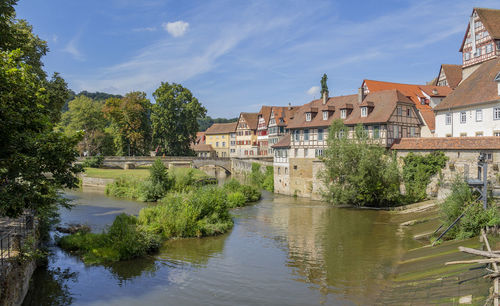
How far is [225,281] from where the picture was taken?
1502 centimetres

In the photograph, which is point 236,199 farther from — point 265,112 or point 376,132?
point 265,112

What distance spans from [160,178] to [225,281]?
2218 centimetres

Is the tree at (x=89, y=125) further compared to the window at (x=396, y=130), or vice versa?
the tree at (x=89, y=125)

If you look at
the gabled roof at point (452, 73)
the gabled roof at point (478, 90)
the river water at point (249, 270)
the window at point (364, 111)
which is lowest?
the river water at point (249, 270)

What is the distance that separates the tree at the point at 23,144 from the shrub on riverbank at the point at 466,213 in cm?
1574

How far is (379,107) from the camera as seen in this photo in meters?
34.6

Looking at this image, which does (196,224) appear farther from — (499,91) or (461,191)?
(499,91)

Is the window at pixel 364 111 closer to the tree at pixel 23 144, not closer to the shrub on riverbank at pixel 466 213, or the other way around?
the shrub on riverbank at pixel 466 213

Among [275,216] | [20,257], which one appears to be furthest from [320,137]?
[20,257]

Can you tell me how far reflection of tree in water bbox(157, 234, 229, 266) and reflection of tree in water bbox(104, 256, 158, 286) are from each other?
3.02 ft

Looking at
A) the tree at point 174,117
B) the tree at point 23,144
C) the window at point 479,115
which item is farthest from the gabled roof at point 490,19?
the tree at point 23,144

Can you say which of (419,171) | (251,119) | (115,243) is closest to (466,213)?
(419,171)

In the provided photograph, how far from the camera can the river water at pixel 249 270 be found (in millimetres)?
13375

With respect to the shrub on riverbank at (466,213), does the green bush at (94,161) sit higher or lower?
higher
